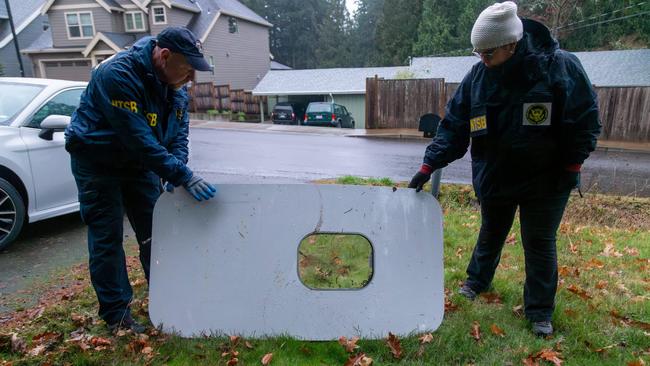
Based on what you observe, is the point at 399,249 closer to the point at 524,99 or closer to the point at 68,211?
the point at 524,99

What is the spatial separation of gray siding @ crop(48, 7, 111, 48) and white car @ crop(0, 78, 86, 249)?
24.0 metres

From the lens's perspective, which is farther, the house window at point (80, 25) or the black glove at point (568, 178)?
the house window at point (80, 25)

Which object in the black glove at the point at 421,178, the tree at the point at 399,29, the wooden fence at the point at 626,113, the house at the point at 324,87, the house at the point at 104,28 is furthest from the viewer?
the tree at the point at 399,29

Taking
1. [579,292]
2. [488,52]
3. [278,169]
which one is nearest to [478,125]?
[488,52]

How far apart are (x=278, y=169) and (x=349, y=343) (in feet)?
22.9

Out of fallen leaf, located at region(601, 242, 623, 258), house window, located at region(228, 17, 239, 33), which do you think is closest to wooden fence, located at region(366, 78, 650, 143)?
fallen leaf, located at region(601, 242, 623, 258)

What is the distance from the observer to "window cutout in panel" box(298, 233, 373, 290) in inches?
129

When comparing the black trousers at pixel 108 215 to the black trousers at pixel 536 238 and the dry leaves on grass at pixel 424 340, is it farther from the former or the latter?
the black trousers at pixel 536 238

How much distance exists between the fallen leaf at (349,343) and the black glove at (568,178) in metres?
1.44

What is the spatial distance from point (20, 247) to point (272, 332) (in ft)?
10.0

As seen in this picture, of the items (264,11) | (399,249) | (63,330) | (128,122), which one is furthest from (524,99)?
(264,11)

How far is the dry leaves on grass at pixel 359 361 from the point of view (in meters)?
2.33

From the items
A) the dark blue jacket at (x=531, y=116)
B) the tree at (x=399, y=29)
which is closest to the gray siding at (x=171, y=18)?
the tree at (x=399, y=29)

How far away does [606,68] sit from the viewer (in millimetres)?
24141
